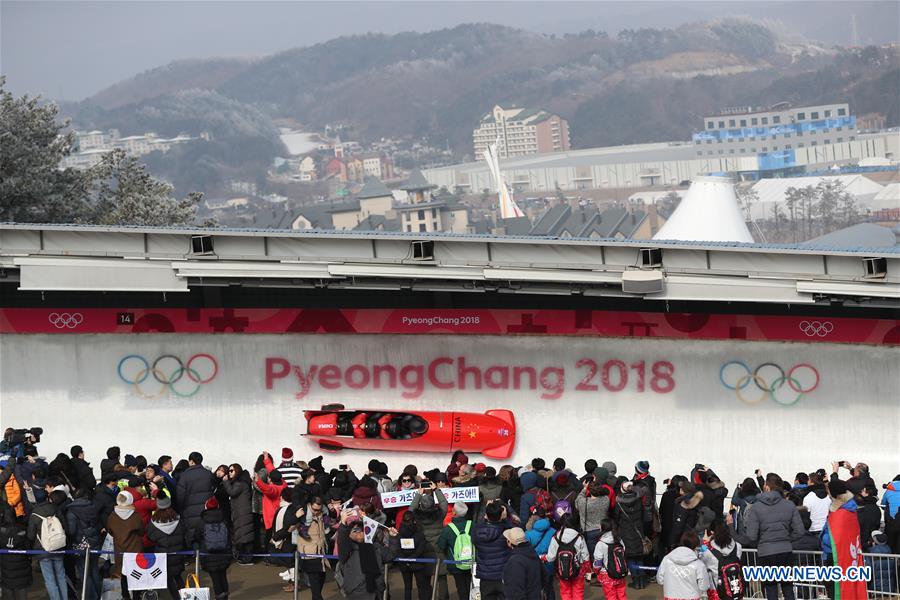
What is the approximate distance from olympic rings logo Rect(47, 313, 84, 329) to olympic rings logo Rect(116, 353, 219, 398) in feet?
3.16

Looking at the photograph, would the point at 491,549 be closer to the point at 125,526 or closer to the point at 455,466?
the point at 455,466

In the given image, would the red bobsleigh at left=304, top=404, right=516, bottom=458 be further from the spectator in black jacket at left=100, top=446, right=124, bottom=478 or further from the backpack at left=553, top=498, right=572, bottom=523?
the backpack at left=553, top=498, right=572, bottom=523

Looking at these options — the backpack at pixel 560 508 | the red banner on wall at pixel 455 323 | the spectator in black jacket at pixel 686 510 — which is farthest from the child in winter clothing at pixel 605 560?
the red banner on wall at pixel 455 323

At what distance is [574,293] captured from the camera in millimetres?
18750

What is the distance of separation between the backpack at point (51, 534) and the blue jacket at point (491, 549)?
4.69 metres

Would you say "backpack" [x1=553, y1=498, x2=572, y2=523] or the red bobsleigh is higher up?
the red bobsleigh

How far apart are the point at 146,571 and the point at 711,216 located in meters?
21.9

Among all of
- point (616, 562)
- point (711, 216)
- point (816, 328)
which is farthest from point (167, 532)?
point (711, 216)

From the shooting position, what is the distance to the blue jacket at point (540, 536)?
13.5 metres

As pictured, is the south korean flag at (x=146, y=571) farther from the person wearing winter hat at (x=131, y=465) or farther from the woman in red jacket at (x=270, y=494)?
the person wearing winter hat at (x=131, y=465)

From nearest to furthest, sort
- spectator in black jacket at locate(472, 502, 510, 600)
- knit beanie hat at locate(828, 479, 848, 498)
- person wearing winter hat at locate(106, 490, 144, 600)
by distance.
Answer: spectator in black jacket at locate(472, 502, 510, 600) → knit beanie hat at locate(828, 479, 848, 498) → person wearing winter hat at locate(106, 490, 144, 600)

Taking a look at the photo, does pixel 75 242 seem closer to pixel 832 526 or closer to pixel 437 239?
pixel 437 239

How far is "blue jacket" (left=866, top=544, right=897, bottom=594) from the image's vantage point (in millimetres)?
13703

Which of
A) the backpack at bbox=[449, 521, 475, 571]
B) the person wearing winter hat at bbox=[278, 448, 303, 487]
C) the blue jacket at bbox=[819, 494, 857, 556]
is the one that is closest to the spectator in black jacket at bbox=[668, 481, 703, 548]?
the blue jacket at bbox=[819, 494, 857, 556]
